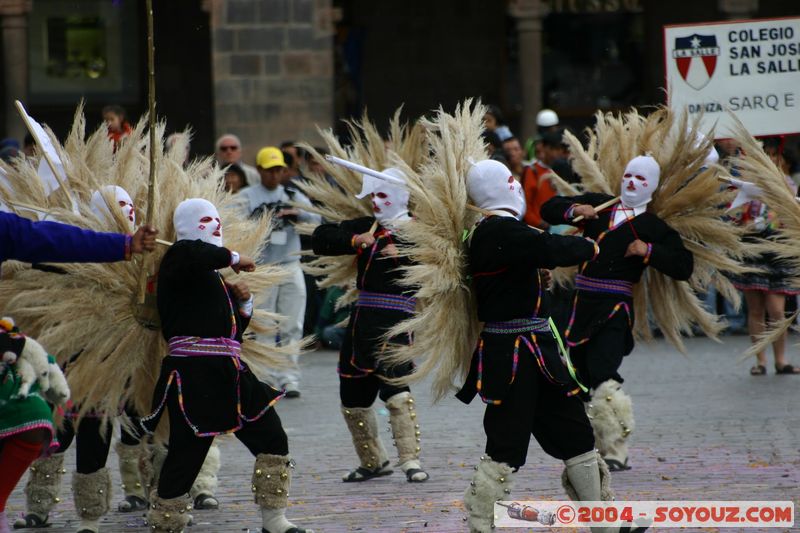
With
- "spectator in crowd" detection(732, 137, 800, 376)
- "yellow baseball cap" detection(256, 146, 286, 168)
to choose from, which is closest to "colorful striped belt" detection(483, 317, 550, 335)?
"yellow baseball cap" detection(256, 146, 286, 168)

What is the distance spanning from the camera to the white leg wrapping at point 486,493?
613cm

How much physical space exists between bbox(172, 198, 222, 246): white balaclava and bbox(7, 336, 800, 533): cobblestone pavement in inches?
57.9

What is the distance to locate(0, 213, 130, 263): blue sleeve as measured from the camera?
19.4 ft

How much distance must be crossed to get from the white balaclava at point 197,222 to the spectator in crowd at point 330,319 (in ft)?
20.5

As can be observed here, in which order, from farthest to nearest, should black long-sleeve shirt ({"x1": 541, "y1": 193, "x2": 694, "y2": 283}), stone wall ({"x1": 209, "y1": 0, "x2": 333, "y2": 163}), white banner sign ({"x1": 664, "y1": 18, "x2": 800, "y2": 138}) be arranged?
stone wall ({"x1": 209, "y1": 0, "x2": 333, "y2": 163}) → white banner sign ({"x1": 664, "y1": 18, "x2": 800, "y2": 138}) → black long-sleeve shirt ({"x1": 541, "y1": 193, "x2": 694, "y2": 283})

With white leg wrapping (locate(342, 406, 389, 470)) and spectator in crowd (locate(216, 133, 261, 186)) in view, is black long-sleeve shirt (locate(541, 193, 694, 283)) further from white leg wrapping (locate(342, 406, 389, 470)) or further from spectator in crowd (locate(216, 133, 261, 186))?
spectator in crowd (locate(216, 133, 261, 186))

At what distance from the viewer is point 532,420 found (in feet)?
20.7

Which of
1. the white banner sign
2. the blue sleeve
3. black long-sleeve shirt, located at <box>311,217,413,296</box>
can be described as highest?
the white banner sign

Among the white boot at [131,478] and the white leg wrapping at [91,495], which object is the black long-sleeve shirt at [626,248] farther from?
the white leg wrapping at [91,495]

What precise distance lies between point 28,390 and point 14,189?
1866 mm

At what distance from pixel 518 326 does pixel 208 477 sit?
7.05 feet

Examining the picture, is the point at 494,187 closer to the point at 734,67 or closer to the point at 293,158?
the point at 734,67

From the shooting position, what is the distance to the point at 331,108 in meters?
16.9

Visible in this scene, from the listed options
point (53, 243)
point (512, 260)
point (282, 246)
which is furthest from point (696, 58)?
point (53, 243)
